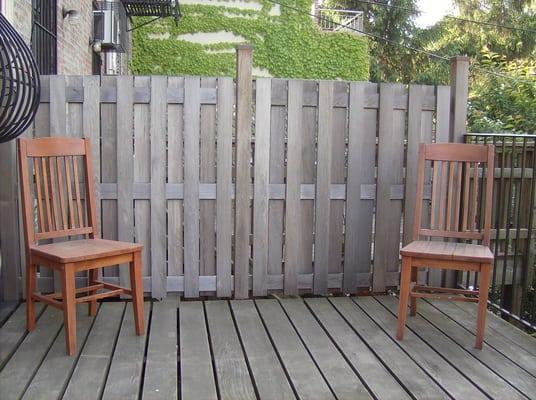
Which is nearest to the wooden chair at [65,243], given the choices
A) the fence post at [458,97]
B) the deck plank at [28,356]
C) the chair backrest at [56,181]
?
the chair backrest at [56,181]

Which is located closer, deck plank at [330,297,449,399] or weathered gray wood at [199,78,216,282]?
deck plank at [330,297,449,399]

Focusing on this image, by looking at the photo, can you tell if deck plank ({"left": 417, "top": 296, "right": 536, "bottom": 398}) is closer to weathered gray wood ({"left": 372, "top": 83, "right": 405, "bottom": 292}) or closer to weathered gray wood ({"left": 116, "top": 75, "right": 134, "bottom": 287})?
weathered gray wood ({"left": 372, "top": 83, "right": 405, "bottom": 292})

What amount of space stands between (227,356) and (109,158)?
1471 mm

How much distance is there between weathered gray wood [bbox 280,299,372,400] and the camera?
2.34 metres

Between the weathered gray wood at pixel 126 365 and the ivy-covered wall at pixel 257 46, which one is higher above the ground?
the ivy-covered wall at pixel 257 46

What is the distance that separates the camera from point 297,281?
3721 mm

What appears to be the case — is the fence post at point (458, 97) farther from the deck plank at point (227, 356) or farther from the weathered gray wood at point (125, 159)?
the weathered gray wood at point (125, 159)

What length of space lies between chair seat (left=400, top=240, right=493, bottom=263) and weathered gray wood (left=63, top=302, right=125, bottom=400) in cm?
150

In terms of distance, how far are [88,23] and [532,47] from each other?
15.7 m

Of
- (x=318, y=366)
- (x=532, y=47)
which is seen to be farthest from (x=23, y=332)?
(x=532, y=47)

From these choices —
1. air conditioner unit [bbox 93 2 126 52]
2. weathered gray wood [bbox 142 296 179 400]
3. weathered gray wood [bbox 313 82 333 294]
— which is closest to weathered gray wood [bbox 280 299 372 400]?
weathered gray wood [bbox 313 82 333 294]

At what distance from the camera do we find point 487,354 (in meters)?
2.80

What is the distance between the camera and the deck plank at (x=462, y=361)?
238 centimetres

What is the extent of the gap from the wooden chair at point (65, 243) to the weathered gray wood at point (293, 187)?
1.07m
